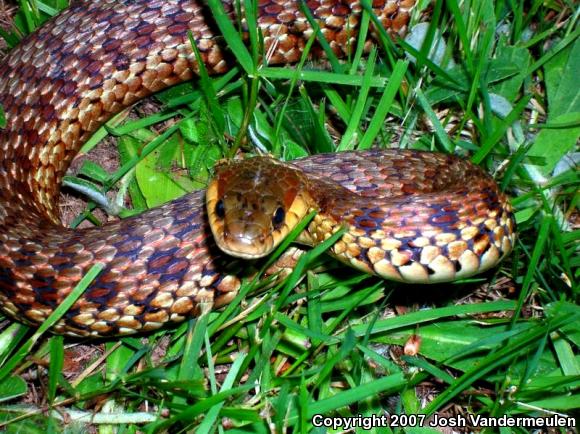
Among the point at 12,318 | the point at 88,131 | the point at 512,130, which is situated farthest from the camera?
the point at 88,131

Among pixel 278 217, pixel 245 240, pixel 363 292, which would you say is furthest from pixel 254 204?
pixel 363 292

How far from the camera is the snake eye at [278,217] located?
3459 mm

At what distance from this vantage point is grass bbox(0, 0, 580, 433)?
3.42 meters

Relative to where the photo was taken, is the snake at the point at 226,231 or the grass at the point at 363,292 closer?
the grass at the point at 363,292

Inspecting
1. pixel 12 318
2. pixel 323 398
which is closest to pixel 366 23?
pixel 323 398

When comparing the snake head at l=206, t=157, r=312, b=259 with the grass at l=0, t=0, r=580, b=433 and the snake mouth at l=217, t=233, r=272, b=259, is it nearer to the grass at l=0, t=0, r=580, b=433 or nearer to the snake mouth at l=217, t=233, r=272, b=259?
the snake mouth at l=217, t=233, r=272, b=259

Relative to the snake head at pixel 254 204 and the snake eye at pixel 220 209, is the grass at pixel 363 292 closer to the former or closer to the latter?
the snake head at pixel 254 204

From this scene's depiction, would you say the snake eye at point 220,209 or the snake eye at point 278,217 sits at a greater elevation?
the snake eye at point 220,209

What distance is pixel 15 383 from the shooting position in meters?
3.67

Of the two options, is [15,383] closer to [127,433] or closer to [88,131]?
[127,433]

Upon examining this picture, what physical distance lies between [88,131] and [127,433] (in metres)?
1.93

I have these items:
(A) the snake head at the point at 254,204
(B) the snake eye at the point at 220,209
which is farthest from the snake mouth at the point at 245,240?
(B) the snake eye at the point at 220,209

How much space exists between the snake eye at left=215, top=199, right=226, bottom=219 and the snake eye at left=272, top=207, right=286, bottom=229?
221mm

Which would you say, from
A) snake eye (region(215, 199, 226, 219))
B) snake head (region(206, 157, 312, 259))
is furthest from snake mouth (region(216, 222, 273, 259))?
snake eye (region(215, 199, 226, 219))
